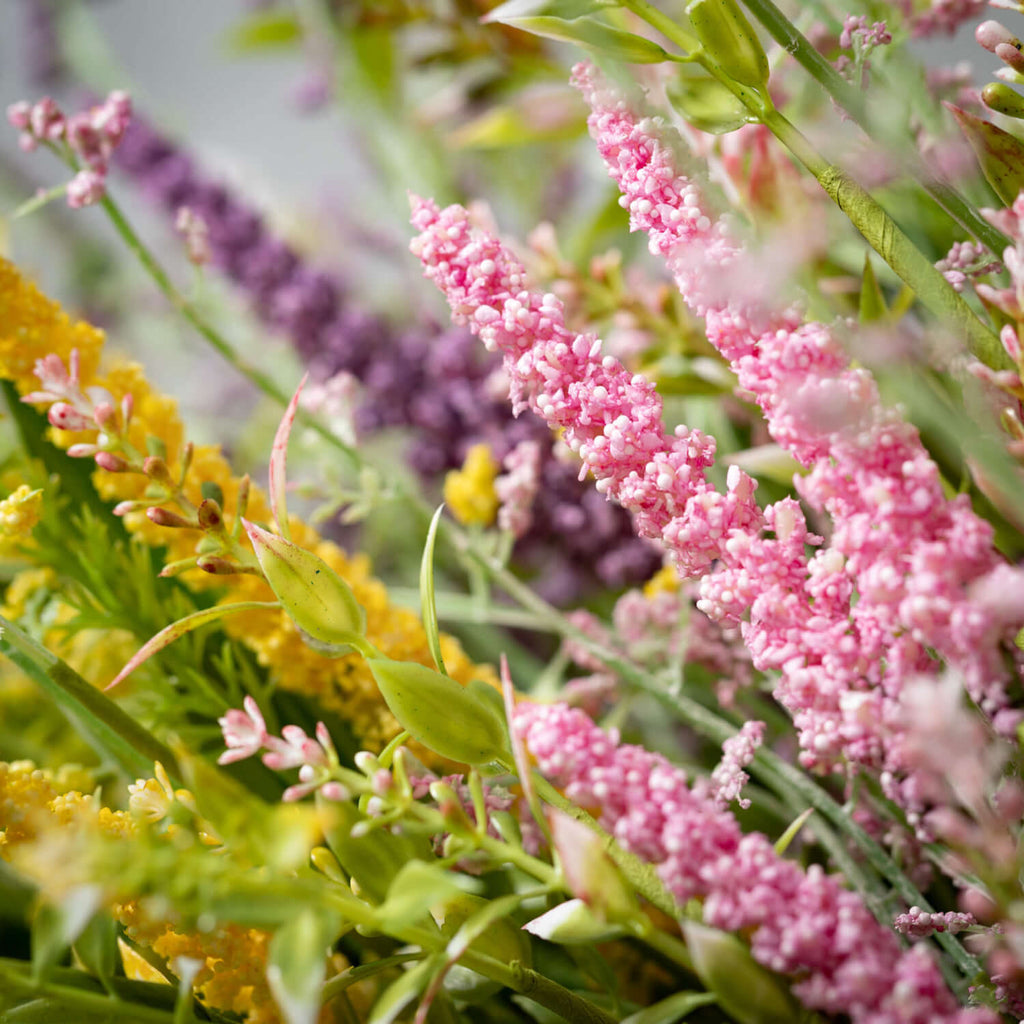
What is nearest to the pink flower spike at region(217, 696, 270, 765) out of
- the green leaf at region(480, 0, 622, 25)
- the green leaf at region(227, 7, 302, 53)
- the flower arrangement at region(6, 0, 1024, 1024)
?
the flower arrangement at region(6, 0, 1024, 1024)

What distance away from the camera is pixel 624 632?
46cm

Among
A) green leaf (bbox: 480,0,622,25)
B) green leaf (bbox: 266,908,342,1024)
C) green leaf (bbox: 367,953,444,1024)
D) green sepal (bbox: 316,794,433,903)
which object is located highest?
green leaf (bbox: 480,0,622,25)

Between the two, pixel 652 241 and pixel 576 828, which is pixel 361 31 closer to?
pixel 652 241

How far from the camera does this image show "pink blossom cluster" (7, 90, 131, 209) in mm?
417

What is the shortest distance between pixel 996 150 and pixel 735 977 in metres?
0.25

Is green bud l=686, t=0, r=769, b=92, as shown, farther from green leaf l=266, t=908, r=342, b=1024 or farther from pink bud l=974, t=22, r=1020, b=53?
green leaf l=266, t=908, r=342, b=1024

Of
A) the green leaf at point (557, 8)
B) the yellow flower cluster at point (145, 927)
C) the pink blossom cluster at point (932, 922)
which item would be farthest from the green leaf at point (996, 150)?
the yellow flower cluster at point (145, 927)

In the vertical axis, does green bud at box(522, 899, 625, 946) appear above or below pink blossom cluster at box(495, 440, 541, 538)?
below

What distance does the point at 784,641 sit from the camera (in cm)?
24

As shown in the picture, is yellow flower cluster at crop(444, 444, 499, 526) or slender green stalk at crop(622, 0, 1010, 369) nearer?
slender green stalk at crop(622, 0, 1010, 369)

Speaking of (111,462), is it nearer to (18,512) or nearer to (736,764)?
(18,512)

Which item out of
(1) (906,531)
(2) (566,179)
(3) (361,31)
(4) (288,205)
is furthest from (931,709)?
(4) (288,205)

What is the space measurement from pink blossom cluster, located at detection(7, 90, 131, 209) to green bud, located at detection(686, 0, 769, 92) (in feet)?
0.90

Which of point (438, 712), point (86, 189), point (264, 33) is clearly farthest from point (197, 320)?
point (264, 33)
